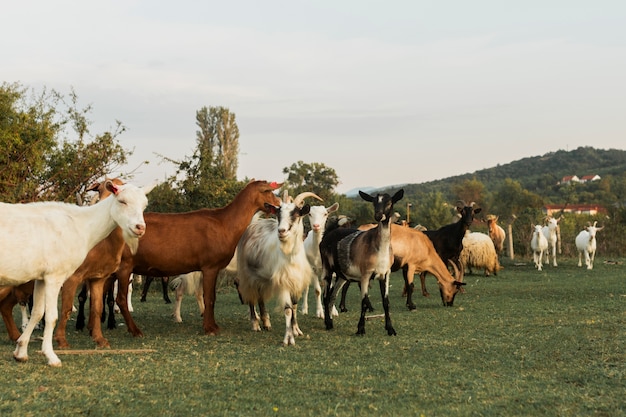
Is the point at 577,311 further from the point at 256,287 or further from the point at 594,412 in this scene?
the point at 594,412

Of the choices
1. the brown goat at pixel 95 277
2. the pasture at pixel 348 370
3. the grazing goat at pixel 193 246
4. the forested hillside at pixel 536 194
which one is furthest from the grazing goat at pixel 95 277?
the forested hillside at pixel 536 194

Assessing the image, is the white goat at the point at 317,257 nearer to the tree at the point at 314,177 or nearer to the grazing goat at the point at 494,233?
the grazing goat at the point at 494,233

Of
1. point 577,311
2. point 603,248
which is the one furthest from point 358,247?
point 603,248

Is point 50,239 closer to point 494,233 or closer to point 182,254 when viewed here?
point 182,254

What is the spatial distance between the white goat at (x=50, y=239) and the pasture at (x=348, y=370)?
61 cm

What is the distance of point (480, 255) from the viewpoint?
76.4 feet

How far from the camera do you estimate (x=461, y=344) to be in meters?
8.90

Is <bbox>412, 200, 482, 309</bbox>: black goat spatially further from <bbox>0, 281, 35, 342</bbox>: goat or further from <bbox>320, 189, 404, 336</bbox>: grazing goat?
<bbox>0, 281, 35, 342</bbox>: goat

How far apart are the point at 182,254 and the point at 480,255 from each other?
15.2m

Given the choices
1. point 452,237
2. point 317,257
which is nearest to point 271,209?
point 317,257

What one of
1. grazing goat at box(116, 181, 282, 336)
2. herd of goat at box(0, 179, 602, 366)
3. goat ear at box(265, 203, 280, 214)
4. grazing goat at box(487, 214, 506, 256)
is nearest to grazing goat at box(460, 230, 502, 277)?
grazing goat at box(487, 214, 506, 256)

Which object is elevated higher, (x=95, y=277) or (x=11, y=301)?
(x=95, y=277)

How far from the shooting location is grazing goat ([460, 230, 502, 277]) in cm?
2334

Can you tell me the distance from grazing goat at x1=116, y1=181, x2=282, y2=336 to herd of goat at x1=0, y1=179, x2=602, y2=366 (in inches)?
0.6
